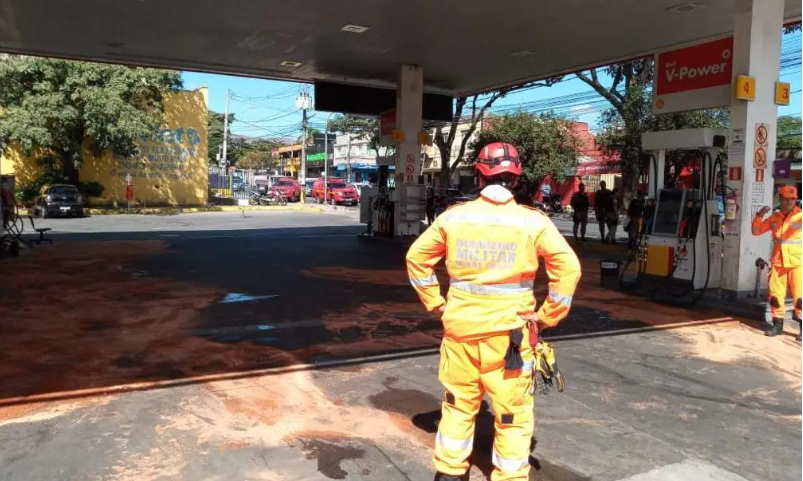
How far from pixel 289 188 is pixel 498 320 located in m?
42.7

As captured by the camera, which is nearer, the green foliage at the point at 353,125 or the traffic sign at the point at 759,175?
the traffic sign at the point at 759,175

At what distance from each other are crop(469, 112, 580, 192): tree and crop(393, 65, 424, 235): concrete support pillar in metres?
16.6

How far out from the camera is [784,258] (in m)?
7.15

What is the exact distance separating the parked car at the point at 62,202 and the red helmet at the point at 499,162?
27.6 meters

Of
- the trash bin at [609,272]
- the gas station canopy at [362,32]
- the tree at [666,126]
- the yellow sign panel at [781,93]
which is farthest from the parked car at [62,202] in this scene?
the yellow sign panel at [781,93]

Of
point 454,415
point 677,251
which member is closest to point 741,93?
point 677,251

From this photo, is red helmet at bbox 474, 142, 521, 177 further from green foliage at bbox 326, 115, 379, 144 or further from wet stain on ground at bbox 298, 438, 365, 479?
green foliage at bbox 326, 115, 379, 144

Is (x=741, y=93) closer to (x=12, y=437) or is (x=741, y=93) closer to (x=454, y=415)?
(x=454, y=415)

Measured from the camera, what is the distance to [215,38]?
45.4 ft

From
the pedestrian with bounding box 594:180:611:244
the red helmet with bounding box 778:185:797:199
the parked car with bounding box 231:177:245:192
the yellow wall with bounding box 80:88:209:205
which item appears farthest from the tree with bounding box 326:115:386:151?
the red helmet with bounding box 778:185:797:199

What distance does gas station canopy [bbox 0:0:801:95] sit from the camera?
11328 millimetres

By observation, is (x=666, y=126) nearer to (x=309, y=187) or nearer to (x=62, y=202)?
(x=62, y=202)

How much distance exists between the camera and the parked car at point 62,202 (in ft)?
87.0

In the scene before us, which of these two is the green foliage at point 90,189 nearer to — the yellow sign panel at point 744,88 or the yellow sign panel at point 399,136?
the yellow sign panel at point 399,136
